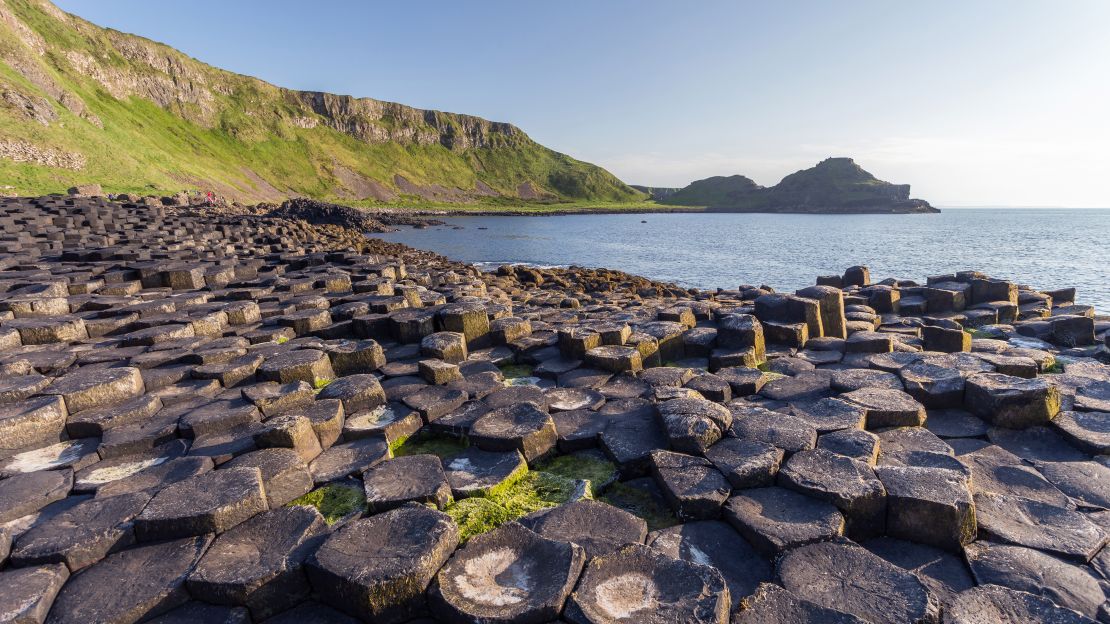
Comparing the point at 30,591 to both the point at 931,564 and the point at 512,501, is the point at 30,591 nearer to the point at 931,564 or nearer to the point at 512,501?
the point at 512,501

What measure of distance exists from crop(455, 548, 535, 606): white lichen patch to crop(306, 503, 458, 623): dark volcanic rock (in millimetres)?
160

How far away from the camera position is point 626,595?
2326 mm

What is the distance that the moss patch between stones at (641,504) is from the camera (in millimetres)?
3203

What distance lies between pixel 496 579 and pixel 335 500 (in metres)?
1.40

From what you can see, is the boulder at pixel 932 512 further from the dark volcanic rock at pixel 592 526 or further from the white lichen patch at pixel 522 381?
the white lichen patch at pixel 522 381

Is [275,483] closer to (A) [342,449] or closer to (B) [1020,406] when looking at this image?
(A) [342,449]

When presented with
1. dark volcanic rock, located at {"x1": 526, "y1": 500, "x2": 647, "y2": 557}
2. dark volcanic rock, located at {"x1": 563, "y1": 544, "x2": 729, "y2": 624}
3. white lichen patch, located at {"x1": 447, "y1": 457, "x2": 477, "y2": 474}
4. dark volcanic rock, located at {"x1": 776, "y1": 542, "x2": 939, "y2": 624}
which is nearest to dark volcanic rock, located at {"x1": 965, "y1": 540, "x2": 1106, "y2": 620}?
dark volcanic rock, located at {"x1": 776, "y1": 542, "x2": 939, "y2": 624}

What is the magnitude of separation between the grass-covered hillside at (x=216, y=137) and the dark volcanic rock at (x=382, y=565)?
41.7 meters

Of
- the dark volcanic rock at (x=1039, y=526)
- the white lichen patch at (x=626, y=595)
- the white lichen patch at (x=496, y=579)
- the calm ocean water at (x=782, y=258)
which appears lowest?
the calm ocean water at (x=782, y=258)

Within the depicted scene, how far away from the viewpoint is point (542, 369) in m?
5.59

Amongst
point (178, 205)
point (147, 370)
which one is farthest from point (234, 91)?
point (147, 370)

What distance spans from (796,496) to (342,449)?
10.4 feet

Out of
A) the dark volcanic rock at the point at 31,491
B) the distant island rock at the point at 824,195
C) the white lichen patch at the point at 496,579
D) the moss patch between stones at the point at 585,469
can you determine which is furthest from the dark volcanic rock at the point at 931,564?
the distant island rock at the point at 824,195

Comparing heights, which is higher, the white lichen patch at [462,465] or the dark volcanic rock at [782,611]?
the dark volcanic rock at [782,611]
